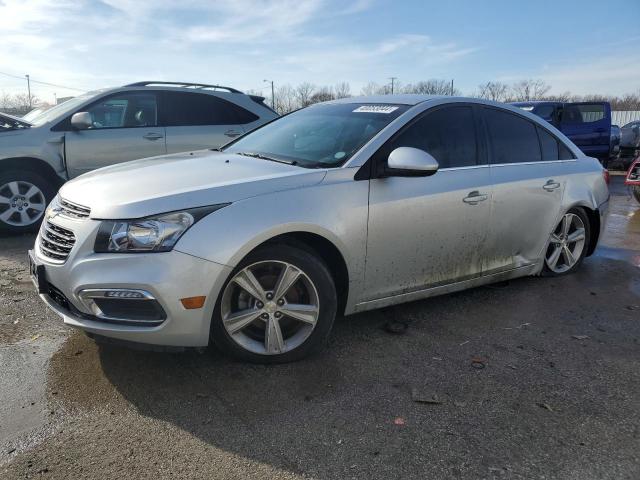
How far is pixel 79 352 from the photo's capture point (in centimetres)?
341

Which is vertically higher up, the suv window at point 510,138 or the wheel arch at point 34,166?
the suv window at point 510,138

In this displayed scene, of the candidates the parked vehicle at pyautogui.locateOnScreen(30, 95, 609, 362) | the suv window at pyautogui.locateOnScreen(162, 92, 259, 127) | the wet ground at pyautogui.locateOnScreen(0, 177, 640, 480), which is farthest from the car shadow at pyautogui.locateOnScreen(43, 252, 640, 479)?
the suv window at pyautogui.locateOnScreen(162, 92, 259, 127)

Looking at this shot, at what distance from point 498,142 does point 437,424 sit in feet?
8.31

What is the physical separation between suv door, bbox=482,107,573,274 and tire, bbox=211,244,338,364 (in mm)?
1648

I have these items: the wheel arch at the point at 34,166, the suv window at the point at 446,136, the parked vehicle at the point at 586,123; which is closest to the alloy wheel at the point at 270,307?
the suv window at the point at 446,136

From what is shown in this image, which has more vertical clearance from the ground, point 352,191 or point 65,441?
point 352,191

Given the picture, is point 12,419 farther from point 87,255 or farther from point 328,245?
point 328,245

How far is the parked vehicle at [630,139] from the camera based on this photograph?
16.8 m

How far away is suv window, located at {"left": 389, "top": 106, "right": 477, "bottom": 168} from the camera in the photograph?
386 cm

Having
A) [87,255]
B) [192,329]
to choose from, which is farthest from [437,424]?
[87,255]

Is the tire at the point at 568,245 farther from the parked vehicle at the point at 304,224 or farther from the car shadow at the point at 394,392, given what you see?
the car shadow at the point at 394,392

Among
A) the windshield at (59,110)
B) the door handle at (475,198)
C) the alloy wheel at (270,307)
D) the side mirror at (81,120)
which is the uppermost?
the windshield at (59,110)

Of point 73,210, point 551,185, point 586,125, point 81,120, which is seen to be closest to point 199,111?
point 81,120

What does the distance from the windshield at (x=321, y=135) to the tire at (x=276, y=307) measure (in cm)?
71
